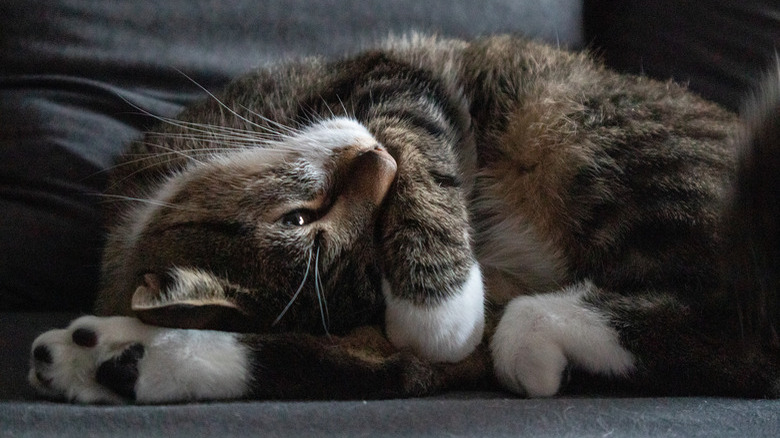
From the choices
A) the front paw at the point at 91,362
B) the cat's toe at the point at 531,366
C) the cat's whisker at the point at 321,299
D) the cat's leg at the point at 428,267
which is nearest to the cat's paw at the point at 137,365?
the front paw at the point at 91,362

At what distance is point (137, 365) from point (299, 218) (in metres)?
0.32

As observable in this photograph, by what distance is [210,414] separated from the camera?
774mm

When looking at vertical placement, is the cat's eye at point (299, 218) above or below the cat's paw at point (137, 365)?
above

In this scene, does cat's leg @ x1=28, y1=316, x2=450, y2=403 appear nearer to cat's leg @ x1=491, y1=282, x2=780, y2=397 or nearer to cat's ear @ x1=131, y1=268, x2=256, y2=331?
cat's ear @ x1=131, y1=268, x2=256, y2=331

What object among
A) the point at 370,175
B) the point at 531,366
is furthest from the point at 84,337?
the point at 531,366

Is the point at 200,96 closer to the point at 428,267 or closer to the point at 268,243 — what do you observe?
the point at 268,243

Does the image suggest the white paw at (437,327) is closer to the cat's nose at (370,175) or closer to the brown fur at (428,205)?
the brown fur at (428,205)

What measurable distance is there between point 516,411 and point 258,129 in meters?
0.71

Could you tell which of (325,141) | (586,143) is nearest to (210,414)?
(325,141)

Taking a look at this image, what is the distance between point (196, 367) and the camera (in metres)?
0.85

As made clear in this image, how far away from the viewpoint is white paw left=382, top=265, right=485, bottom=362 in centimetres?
95

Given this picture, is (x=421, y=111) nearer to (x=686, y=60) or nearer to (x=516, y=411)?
(x=516, y=411)

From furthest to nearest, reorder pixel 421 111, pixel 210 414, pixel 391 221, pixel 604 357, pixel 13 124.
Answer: pixel 13 124 → pixel 421 111 → pixel 391 221 → pixel 604 357 → pixel 210 414

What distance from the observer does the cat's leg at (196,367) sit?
2.76 ft
